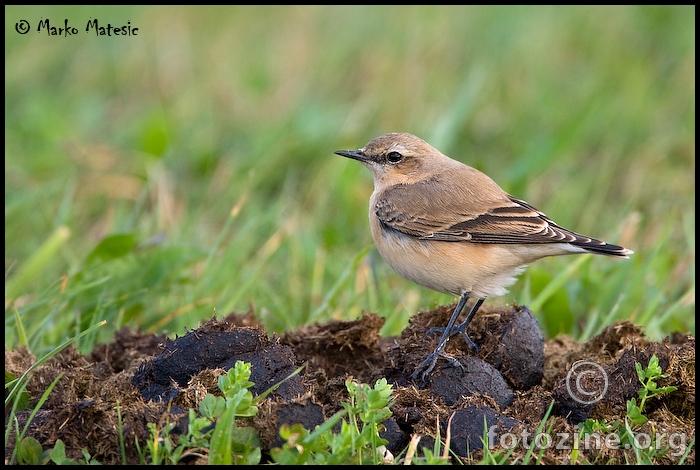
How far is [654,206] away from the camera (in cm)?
927

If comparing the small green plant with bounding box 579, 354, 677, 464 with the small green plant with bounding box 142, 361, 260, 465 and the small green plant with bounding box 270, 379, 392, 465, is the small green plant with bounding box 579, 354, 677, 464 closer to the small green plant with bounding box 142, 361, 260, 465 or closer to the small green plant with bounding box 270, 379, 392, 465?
the small green plant with bounding box 270, 379, 392, 465

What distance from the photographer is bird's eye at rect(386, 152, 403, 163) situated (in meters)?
6.96

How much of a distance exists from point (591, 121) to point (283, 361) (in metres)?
6.98

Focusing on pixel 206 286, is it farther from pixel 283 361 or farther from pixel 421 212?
pixel 283 361

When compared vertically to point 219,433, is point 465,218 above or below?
above

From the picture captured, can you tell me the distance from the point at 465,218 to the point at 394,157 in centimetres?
109

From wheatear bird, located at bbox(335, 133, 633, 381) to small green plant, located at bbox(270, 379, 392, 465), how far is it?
1417mm

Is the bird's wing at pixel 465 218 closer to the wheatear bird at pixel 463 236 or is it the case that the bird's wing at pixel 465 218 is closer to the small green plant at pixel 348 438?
the wheatear bird at pixel 463 236
